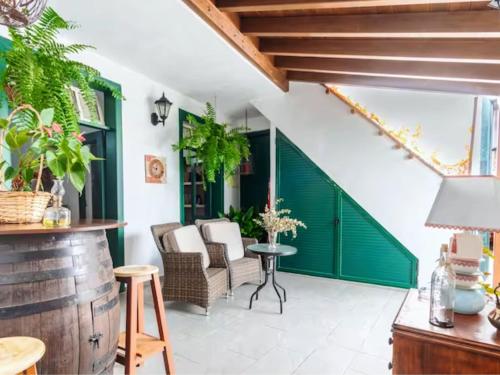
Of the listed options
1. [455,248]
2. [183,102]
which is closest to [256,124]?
[183,102]

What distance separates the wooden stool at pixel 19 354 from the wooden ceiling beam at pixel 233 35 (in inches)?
93.8

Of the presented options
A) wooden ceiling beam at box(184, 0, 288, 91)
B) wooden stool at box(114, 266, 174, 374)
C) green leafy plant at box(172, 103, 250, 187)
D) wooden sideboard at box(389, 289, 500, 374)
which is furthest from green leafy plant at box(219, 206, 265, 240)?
wooden sideboard at box(389, 289, 500, 374)

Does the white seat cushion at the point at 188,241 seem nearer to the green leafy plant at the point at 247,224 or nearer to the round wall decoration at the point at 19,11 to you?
the green leafy plant at the point at 247,224

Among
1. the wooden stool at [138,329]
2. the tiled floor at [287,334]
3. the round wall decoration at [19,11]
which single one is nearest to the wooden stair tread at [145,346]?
the wooden stool at [138,329]

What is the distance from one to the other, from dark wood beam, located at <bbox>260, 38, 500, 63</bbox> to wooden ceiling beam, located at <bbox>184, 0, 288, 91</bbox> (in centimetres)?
25

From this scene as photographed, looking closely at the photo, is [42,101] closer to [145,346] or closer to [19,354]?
[19,354]

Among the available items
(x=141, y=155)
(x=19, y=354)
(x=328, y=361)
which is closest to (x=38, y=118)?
(x=19, y=354)

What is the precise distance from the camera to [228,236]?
386 cm

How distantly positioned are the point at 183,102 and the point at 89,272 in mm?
3705

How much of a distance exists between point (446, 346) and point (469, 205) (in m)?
0.56

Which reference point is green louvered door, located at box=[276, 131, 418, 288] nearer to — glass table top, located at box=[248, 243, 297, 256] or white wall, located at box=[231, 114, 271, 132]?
white wall, located at box=[231, 114, 271, 132]

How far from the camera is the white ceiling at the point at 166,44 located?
2.38 meters

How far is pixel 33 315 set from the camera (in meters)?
1.12

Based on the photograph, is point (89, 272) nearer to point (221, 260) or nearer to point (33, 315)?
point (33, 315)
